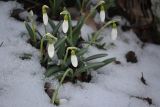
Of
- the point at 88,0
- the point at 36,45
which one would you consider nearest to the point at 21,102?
the point at 36,45

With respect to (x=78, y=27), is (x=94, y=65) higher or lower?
lower

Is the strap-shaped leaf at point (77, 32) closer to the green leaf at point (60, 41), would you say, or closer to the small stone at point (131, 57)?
the green leaf at point (60, 41)

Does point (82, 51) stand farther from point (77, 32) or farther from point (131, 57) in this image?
point (131, 57)

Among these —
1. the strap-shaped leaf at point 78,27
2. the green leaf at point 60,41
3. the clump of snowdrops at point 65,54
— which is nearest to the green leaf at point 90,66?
the clump of snowdrops at point 65,54

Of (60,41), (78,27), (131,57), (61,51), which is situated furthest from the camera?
(131,57)

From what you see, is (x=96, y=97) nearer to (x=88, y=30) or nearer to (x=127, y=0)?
(x=88, y=30)

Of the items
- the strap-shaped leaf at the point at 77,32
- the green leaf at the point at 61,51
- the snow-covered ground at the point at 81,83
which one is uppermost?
the strap-shaped leaf at the point at 77,32

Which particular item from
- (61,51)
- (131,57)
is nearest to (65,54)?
(61,51)

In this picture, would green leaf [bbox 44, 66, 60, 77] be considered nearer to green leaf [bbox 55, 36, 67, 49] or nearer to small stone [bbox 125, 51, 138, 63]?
green leaf [bbox 55, 36, 67, 49]

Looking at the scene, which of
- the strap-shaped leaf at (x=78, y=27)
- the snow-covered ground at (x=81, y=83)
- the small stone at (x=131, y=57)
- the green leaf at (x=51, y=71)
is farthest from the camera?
the small stone at (x=131, y=57)

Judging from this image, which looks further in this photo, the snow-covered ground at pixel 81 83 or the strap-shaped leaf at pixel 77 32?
the strap-shaped leaf at pixel 77 32
